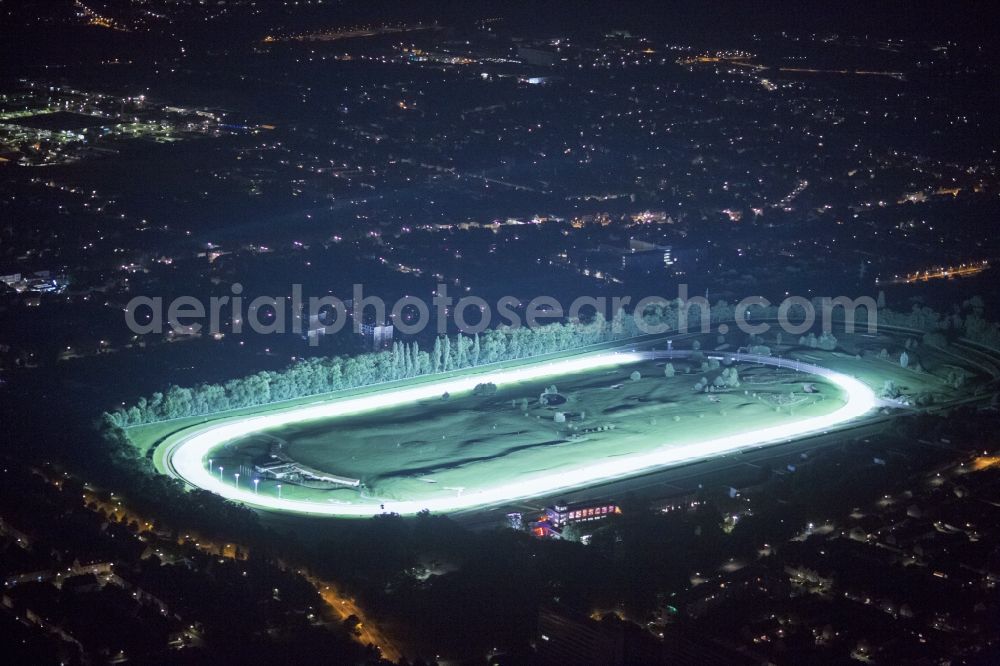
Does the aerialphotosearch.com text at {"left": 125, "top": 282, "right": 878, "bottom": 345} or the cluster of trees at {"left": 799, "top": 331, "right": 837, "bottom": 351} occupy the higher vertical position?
the aerialphotosearch.com text at {"left": 125, "top": 282, "right": 878, "bottom": 345}

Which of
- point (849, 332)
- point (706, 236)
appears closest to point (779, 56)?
point (706, 236)

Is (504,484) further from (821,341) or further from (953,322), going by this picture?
(953,322)

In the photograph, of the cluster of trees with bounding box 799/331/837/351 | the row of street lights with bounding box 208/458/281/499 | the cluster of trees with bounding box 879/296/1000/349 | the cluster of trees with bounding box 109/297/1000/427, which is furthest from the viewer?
the cluster of trees with bounding box 799/331/837/351

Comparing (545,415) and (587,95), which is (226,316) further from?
(587,95)

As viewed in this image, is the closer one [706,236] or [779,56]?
[706,236]

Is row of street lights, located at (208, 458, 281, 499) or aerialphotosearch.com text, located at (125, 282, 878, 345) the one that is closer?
row of street lights, located at (208, 458, 281, 499)

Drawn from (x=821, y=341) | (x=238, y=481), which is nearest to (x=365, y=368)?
(x=238, y=481)

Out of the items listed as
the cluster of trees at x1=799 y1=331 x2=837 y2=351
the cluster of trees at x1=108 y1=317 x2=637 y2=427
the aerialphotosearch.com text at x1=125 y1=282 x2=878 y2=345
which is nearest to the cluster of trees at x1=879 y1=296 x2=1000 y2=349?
the aerialphotosearch.com text at x1=125 y1=282 x2=878 y2=345

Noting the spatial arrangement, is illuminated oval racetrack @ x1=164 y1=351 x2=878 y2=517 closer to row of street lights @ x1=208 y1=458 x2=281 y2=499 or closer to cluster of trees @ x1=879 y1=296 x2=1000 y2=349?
row of street lights @ x1=208 y1=458 x2=281 y2=499
